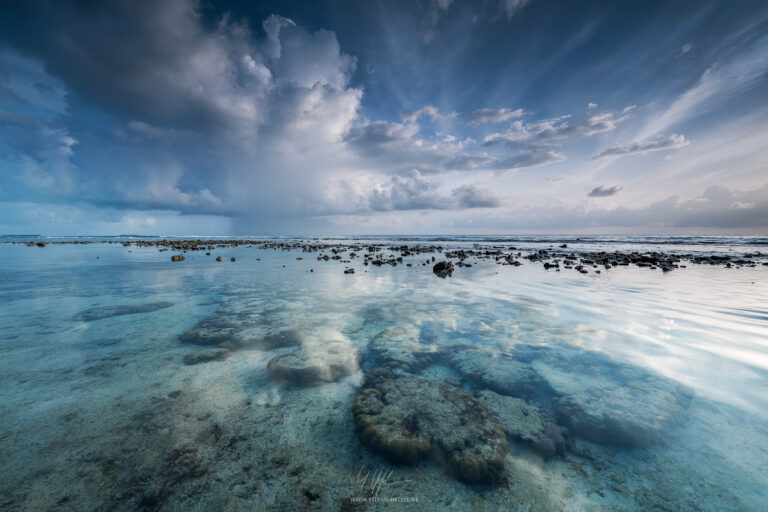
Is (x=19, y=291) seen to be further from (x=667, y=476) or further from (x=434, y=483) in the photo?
(x=667, y=476)

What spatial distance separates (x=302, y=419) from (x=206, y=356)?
125 inches

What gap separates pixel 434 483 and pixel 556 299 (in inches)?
396

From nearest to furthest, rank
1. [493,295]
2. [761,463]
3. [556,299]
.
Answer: [761,463]
[556,299]
[493,295]

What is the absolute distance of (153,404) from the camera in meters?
4.21

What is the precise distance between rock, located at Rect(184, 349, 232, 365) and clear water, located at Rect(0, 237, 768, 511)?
17cm

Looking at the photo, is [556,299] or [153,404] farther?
[556,299]

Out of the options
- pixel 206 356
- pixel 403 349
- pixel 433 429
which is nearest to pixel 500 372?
pixel 403 349

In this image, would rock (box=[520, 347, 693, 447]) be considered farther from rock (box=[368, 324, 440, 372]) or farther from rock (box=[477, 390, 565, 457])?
rock (box=[368, 324, 440, 372])

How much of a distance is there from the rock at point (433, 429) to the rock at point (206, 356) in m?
3.30

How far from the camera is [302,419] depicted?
4055 millimetres

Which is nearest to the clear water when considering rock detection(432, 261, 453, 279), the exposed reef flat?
rock detection(432, 261, 453, 279)

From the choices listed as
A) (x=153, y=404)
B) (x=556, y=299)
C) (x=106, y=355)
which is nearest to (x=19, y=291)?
(x=106, y=355)

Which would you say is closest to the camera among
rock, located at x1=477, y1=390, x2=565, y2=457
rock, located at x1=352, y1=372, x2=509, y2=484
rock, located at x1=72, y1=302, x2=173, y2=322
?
rock, located at x1=352, y1=372, x2=509, y2=484

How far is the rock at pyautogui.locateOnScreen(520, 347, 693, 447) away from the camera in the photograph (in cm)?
390
